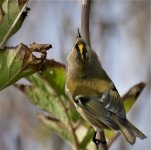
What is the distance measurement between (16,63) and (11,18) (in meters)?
0.14

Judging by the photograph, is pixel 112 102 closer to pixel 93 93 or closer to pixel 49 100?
pixel 93 93

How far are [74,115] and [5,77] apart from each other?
574 mm

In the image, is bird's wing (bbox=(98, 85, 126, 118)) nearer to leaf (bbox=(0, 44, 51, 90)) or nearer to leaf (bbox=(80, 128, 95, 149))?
leaf (bbox=(80, 128, 95, 149))

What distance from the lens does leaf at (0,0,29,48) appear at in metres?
1.45

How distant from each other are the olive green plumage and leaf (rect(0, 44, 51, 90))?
0.61m

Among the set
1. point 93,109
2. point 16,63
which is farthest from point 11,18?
point 93,109

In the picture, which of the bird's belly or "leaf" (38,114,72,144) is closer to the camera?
"leaf" (38,114,72,144)

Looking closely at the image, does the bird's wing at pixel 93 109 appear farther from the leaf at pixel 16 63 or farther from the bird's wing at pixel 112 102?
the leaf at pixel 16 63

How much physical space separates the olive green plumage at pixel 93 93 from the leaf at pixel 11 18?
0.62m

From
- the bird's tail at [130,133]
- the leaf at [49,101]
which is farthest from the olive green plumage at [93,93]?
the leaf at [49,101]

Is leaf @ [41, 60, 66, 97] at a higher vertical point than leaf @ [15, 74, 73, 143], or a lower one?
higher

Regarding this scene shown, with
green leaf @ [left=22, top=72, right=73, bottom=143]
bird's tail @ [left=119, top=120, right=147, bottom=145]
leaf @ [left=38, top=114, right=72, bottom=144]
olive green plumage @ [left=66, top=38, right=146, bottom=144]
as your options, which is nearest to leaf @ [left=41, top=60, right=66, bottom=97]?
green leaf @ [left=22, top=72, right=73, bottom=143]

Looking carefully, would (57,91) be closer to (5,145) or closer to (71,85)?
(71,85)

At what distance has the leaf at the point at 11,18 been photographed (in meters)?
1.45
